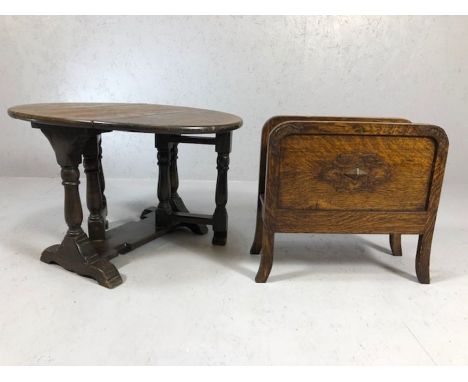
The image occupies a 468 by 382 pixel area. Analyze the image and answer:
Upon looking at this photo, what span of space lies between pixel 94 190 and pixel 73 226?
0.27 meters

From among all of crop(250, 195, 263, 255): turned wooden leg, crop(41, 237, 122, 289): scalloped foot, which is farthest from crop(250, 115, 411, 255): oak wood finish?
crop(41, 237, 122, 289): scalloped foot

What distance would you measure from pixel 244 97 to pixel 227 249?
183 centimetres

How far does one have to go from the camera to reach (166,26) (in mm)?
3480

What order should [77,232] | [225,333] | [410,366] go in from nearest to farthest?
[410,366], [225,333], [77,232]

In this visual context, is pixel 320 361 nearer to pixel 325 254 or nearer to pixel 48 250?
pixel 325 254

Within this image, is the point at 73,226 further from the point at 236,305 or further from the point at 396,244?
the point at 396,244

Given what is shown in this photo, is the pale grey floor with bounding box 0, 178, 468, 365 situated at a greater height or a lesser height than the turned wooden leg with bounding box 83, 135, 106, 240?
lesser

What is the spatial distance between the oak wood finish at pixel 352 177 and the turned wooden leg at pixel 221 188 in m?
0.46

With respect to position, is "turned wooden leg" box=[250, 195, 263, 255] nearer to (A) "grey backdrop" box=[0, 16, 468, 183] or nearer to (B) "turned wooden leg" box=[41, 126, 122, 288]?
(B) "turned wooden leg" box=[41, 126, 122, 288]

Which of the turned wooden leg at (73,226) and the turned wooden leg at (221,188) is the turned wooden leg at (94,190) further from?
the turned wooden leg at (221,188)

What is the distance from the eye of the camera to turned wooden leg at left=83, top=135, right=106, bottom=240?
2.08 meters

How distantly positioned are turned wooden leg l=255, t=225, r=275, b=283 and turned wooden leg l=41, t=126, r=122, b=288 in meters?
0.69

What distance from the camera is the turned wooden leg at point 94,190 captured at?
6.84 feet
